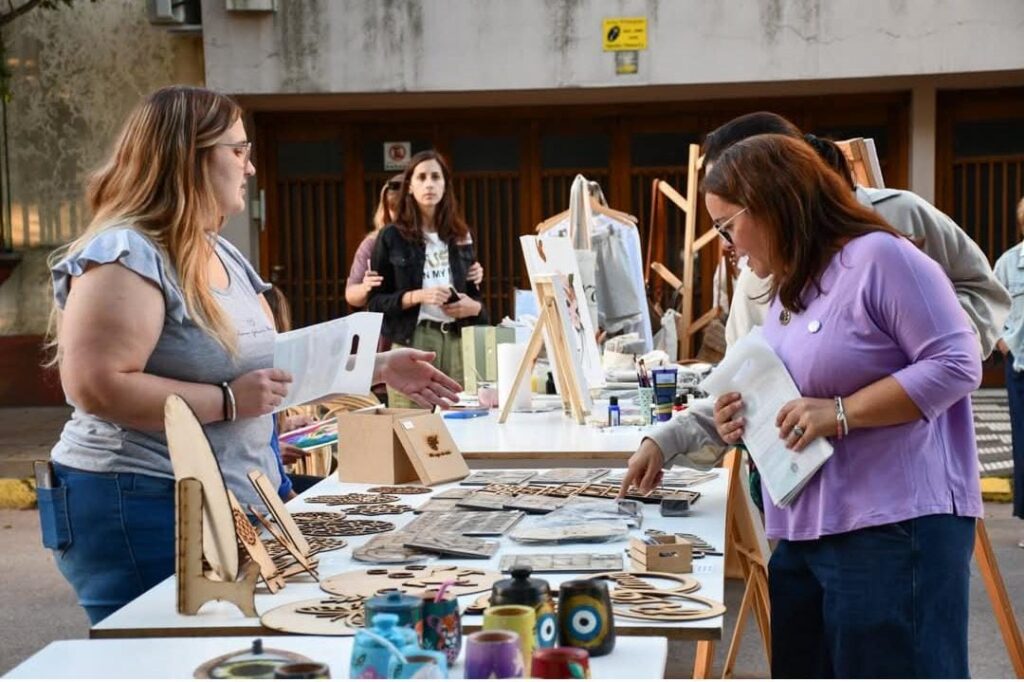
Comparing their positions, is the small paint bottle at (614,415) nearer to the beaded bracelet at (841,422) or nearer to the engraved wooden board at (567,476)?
the engraved wooden board at (567,476)

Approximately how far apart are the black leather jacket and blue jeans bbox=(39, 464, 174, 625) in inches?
172

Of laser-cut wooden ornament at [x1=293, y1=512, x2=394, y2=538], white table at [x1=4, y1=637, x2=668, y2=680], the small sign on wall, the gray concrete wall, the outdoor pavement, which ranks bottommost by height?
the outdoor pavement

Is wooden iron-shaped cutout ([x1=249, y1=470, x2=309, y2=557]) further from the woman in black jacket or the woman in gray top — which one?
the woman in black jacket

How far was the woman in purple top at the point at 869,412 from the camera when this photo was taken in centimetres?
262

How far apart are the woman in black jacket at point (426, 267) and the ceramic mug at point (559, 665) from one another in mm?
5283

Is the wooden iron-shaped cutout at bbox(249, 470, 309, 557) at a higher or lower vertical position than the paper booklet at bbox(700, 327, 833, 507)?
lower

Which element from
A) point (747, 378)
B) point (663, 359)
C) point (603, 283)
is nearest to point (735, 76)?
point (603, 283)

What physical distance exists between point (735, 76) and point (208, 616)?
9.42 m

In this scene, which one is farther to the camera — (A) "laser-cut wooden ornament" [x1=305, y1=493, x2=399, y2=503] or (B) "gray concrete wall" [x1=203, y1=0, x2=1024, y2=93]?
(B) "gray concrete wall" [x1=203, y1=0, x2=1024, y2=93]

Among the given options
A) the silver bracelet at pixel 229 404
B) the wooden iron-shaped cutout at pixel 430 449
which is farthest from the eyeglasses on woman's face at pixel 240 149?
the wooden iron-shaped cutout at pixel 430 449

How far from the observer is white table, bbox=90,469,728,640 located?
2449 mm

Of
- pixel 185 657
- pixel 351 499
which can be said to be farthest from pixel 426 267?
pixel 185 657

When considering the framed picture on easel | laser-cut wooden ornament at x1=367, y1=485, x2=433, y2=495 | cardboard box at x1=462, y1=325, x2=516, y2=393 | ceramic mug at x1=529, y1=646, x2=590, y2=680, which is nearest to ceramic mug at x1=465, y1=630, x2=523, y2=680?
ceramic mug at x1=529, y1=646, x2=590, y2=680

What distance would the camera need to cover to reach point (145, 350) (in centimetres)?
288
